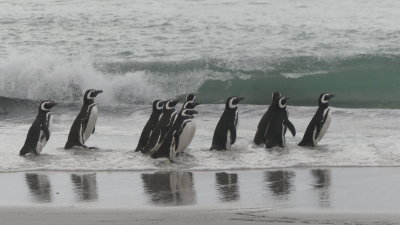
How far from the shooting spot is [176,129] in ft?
29.1

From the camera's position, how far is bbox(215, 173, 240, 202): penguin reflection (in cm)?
677

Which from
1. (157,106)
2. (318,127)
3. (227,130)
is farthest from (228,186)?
(157,106)

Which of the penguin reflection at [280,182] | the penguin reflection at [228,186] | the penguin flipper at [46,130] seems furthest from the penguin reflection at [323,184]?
the penguin flipper at [46,130]

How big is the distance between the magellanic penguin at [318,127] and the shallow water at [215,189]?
138cm

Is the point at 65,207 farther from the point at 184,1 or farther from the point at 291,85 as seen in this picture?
the point at 184,1

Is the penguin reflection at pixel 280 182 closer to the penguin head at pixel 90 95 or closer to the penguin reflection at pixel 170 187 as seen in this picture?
the penguin reflection at pixel 170 187

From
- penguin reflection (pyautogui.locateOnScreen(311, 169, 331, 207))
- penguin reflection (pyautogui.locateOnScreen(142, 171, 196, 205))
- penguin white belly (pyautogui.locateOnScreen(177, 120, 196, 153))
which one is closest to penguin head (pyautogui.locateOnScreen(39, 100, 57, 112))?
penguin white belly (pyautogui.locateOnScreen(177, 120, 196, 153))

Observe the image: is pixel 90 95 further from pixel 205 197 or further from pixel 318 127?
pixel 205 197

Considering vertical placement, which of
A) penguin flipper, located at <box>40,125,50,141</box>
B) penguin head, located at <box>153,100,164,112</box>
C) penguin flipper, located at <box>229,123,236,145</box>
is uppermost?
penguin head, located at <box>153,100,164,112</box>

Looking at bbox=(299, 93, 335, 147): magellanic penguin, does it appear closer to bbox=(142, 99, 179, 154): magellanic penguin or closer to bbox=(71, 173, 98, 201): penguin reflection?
bbox=(142, 99, 179, 154): magellanic penguin

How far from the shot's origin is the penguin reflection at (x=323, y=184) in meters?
6.52

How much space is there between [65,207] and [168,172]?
1763 millimetres

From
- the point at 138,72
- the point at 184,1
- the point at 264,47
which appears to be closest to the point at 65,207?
the point at 138,72

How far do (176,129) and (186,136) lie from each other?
112 mm
